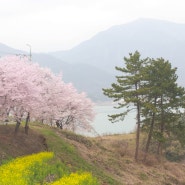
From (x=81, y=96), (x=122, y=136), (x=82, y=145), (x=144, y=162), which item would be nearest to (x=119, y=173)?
(x=82, y=145)

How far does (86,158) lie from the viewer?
37.6 meters

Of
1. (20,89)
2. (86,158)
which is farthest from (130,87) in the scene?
(20,89)

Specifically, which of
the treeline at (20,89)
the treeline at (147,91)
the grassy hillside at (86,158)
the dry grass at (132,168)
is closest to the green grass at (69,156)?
the grassy hillside at (86,158)

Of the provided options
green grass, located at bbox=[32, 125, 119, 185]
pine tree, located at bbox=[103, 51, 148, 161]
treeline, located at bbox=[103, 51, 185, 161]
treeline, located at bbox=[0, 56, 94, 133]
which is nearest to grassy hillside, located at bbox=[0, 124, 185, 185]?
green grass, located at bbox=[32, 125, 119, 185]

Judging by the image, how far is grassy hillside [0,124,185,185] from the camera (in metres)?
32.0

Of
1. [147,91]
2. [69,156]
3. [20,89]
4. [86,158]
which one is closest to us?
[20,89]

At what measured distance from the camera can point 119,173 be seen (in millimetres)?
37406

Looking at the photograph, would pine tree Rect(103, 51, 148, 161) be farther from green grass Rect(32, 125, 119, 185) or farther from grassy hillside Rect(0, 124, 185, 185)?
green grass Rect(32, 125, 119, 185)

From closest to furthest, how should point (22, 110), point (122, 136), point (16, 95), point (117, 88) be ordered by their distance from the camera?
point (16, 95) < point (22, 110) < point (117, 88) < point (122, 136)

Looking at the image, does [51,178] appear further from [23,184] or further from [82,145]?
[82,145]

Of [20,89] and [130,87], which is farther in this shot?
[130,87]

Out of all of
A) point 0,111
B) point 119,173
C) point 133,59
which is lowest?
point 119,173

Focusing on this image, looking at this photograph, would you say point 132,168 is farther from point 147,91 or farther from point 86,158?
point 147,91

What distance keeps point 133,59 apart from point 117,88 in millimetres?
4200
